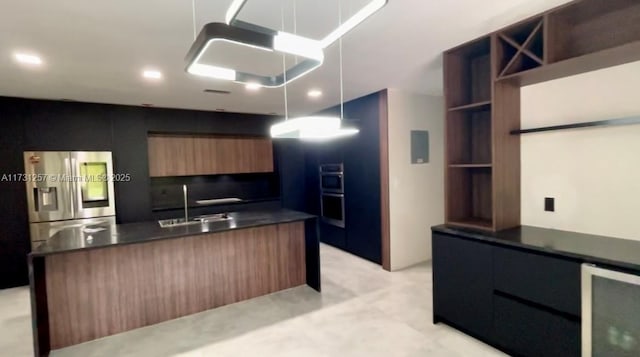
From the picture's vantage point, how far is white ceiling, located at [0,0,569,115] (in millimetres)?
1914

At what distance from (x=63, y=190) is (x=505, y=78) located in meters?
5.20

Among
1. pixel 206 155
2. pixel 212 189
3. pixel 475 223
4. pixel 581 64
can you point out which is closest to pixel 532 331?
pixel 475 223

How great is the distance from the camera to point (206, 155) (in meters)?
5.36

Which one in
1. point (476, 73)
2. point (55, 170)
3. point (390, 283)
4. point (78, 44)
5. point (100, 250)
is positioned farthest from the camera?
point (55, 170)

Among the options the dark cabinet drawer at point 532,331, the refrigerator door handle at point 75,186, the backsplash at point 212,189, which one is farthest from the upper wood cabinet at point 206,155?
the dark cabinet drawer at point 532,331

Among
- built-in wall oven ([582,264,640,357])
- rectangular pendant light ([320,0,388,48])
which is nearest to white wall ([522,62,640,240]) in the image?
built-in wall oven ([582,264,640,357])

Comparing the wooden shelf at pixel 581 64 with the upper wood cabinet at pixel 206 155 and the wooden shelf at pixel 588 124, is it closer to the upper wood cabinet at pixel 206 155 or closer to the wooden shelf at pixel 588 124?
the wooden shelf at pixel 588 124

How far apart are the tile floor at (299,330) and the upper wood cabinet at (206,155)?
240 cm

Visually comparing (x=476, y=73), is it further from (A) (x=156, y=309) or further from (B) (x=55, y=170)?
(B) (x=55, y=170)

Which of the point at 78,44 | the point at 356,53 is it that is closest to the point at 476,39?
the point at 356,53

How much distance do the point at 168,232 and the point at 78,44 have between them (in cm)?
171

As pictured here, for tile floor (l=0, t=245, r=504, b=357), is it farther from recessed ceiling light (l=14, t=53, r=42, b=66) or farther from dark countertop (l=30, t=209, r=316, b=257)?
recessed ceiling light (l=14, t=53, r=42, b=66)

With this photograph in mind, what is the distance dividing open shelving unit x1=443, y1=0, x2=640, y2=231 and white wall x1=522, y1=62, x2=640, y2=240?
95mm

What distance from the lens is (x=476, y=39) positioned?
8.45 feet
